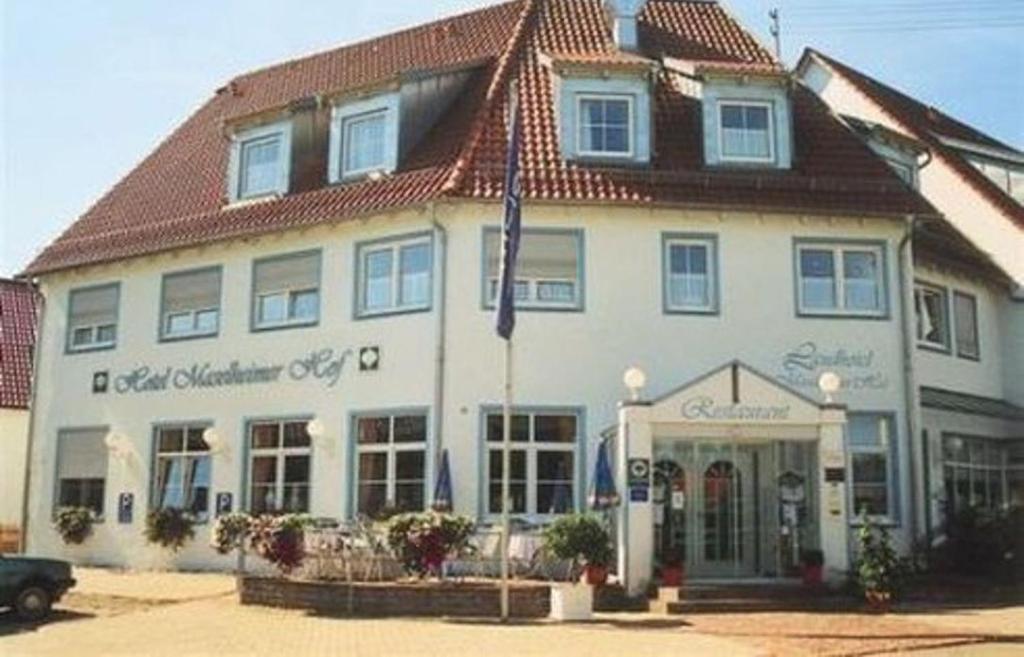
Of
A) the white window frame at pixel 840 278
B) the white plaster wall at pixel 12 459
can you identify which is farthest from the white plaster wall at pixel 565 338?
the white plaster wall at pixel 12 459

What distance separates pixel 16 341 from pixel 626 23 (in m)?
19.7

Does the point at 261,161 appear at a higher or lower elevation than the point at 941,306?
higher

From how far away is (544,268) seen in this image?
2094 centimetres

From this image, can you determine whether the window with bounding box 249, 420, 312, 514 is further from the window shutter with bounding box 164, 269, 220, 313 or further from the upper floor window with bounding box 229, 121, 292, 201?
the upper floor window with bounding box 229, 121, 292, 201

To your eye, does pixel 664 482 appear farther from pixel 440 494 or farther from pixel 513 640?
pixel 513 640

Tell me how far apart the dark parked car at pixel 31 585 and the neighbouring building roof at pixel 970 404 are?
1524 centimetres

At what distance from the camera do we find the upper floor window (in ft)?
78.0

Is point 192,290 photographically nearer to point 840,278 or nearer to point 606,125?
point 606,125

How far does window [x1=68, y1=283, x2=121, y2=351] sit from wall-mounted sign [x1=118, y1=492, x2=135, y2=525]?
3.12 meters

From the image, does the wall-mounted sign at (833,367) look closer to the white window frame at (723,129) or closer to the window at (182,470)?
the white window frame at (723,129)

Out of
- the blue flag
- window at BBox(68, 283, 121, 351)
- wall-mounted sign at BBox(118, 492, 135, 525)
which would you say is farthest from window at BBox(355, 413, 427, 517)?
window at BBox(68, 283, 121, 351)

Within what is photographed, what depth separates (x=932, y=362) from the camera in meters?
23.5

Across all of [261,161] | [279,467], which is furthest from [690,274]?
[261,161]

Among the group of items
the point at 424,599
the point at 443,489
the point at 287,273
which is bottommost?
the point at 424,599
